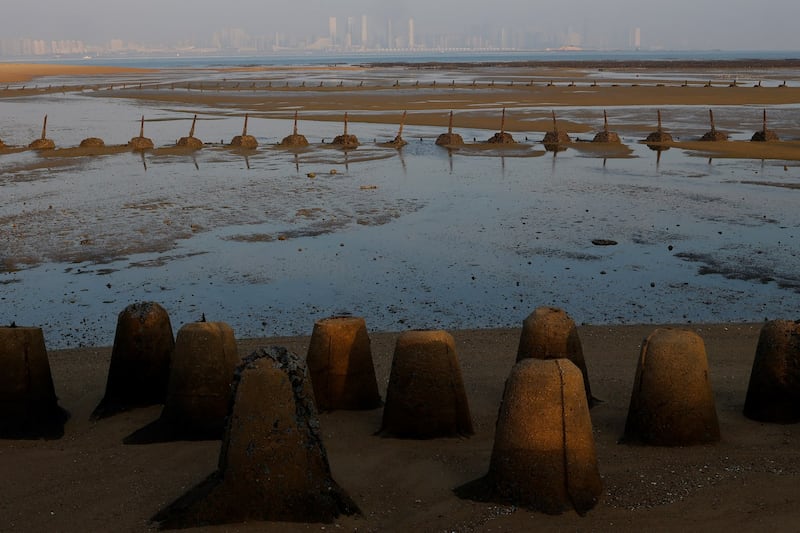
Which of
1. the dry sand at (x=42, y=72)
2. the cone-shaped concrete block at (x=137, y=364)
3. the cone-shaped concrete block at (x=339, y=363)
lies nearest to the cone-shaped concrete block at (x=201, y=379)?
the cone-shaped concrete block at (x=339, y=363)

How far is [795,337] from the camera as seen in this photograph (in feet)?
25.5

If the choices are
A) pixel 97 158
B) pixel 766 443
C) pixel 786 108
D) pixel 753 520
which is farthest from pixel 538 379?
pixel 786 108

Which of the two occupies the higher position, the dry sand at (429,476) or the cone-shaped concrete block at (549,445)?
the cone-shaped concrete block at (549,445)

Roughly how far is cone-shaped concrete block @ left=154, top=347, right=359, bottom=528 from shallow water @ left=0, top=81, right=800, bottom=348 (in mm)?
5811

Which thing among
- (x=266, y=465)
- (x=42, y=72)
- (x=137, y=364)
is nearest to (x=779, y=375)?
(x=266, y=465)

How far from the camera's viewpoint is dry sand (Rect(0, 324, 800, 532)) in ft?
19.5

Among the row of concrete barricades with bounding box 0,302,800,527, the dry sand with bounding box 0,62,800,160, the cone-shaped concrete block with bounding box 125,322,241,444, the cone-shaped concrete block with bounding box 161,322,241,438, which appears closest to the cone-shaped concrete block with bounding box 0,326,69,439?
the row of concrete barricades with bounding box 0,302,800,527

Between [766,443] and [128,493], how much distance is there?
466 centimetres

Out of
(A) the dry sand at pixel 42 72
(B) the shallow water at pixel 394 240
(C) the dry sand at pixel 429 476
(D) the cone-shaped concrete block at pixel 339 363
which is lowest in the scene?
(B) the shallow water at pixel 394 240

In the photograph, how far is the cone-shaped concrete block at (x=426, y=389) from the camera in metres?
7.44

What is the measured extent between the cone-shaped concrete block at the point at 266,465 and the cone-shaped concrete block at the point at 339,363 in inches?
86.8

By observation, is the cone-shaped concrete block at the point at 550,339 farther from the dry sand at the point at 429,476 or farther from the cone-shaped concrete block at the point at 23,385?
the cone-shaped concrete block at the point at 23,385

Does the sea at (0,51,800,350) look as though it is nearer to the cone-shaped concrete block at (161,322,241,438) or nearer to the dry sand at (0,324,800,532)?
the dry sand at (0,324,800,532)

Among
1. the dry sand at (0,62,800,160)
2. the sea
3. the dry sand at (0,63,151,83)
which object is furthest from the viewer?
the dry sand at (0,63,151,83)
